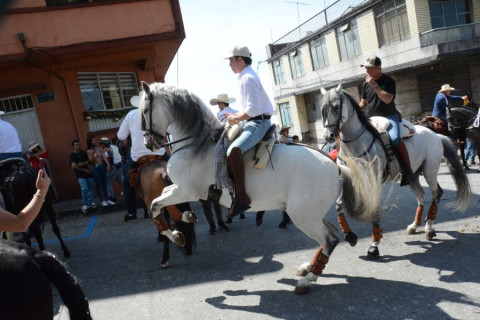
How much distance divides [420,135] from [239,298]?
11.2 feet

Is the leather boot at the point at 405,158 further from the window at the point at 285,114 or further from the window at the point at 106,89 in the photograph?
the window at the point at 285,114

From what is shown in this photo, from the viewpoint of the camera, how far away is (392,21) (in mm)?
21953

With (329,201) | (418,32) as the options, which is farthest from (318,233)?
(418,32)

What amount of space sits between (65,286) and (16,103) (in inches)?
422

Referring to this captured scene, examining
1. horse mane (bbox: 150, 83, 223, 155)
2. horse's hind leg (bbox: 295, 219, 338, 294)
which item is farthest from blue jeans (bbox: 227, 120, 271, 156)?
horse's hind leg (bbox: 295, 219, 338, 294)

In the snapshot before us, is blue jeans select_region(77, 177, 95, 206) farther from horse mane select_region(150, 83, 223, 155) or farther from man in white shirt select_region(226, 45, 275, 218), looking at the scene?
man in white shirt select_region(226, 45, 275, 218)

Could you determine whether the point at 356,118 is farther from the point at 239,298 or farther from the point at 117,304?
the point at 117,304

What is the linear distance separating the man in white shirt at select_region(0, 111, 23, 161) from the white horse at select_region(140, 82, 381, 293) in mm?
2862

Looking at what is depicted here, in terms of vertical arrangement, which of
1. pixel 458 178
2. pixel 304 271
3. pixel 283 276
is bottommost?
pixel 283 276

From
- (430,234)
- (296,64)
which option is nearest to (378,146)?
(430,234)

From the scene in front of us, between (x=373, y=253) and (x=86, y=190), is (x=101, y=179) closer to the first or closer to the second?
(x=86, y=190)

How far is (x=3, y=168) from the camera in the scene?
583cm

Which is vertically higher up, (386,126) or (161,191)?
(386,126)

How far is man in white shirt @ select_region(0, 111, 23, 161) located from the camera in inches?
222
